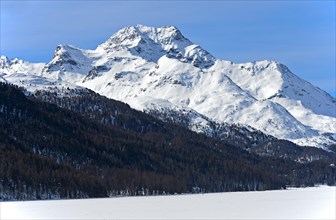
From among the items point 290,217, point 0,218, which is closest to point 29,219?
point 0,218

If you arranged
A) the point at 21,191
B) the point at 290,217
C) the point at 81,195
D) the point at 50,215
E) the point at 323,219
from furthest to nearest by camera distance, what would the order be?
the point at 81,195, the point at 21,191, the point at 50,215, the point at 290,217, the point at 323,219

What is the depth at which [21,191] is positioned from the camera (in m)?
180

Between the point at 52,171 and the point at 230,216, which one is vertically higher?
the point at 52,171

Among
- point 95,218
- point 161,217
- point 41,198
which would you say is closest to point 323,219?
point 161,217

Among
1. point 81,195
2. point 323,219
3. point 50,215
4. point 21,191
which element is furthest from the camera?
point 81,195

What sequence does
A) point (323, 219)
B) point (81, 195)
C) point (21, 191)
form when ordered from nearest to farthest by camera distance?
point (323, 219)
point (21, 191)
point (81, 195)

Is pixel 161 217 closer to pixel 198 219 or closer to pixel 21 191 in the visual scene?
pixel 198 219

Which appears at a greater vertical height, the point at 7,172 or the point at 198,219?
the point at 7,172

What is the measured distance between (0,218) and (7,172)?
92747 millimetres

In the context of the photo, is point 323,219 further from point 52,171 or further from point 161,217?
point 52,171

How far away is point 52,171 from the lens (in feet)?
648

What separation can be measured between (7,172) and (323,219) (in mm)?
117642

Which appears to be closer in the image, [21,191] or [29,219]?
[29,219]

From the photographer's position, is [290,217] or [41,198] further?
[41,198]
